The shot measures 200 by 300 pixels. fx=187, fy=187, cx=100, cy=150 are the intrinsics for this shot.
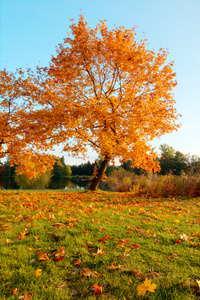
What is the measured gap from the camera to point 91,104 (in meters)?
8.74

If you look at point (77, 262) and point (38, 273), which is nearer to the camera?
point (38, 273)

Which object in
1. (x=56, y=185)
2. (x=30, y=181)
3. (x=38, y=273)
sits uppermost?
(x=38, y=273)

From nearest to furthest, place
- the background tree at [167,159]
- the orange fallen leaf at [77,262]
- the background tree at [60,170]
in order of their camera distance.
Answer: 1. the orange fallen leaf at [77,262]
2. the background tree at [167,159]
3. the background tree at [60,170]

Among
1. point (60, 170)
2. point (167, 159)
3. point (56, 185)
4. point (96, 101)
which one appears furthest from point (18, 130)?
point (60, 170)

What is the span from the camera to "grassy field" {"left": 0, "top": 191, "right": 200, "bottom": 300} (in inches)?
91.6

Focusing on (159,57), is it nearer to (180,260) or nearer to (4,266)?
(180,260)

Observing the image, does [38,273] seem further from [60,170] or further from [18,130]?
[60,170]

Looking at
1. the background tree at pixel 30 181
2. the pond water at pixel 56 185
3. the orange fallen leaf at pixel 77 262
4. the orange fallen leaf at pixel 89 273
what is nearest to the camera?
the orange fallen leaf at pixel 89 273

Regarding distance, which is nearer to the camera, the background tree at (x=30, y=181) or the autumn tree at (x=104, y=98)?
the autumn tree at (x=104, y=98)

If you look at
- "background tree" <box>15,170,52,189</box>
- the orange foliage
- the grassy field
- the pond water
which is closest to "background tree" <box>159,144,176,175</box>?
the pond water

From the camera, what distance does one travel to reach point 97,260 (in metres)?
2.98

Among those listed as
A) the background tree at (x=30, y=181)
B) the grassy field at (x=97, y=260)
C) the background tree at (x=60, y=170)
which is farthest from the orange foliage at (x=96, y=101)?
the background tree at (x=60, y=170)

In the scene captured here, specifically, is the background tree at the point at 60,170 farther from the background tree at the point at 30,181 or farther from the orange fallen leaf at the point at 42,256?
the orange fallen leaf at the point at 42,256

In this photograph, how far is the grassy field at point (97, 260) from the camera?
91.6 inches
